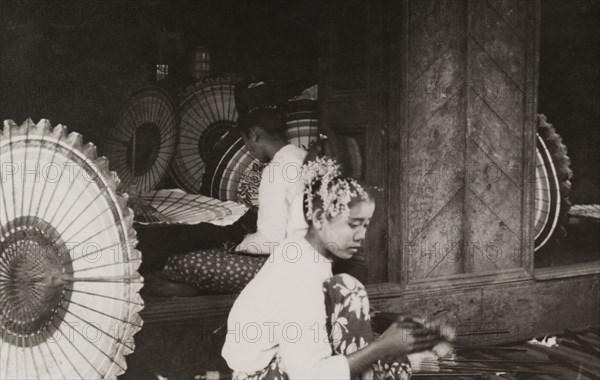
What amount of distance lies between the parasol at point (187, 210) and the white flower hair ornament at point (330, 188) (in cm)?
147

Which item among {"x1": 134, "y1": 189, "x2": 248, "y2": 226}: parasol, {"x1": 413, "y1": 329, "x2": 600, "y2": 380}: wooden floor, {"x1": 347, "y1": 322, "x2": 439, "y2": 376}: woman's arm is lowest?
{"x1": 413, "y1": 329, "x2": 600, "y2": 380}: wooden floor

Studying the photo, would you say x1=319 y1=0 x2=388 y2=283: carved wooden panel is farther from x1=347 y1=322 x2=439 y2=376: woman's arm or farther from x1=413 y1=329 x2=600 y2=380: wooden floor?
x1=347 y1=322 x2=439 y2=376: woman's arm

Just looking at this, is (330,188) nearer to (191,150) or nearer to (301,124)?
(301,124)

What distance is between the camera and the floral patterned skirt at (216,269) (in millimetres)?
4891

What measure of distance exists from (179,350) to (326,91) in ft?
7.15

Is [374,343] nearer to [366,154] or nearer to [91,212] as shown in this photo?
[91,212]

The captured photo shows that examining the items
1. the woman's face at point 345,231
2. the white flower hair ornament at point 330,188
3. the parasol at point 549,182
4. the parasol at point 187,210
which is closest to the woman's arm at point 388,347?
the woman's face at point 345,231

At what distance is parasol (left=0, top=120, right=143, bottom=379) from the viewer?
346 cm

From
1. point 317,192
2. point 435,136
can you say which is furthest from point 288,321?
point 435,136

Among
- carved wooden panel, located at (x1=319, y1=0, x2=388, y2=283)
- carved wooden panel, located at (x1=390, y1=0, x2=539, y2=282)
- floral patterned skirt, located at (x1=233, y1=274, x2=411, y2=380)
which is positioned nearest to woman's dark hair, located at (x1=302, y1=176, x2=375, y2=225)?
floral patterned skirt, located at (x1=233, y1=274, x2=411, y2=380)

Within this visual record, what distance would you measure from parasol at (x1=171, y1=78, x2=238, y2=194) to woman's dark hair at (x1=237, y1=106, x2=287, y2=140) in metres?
0.73

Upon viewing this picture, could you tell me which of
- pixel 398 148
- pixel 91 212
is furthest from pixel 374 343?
pixel 398 148

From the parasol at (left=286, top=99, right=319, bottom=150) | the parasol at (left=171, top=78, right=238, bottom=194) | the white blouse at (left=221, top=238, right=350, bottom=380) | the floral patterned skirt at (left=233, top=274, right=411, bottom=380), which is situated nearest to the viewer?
the white blouse at (left=221, top=238, right=350, bottom=380)

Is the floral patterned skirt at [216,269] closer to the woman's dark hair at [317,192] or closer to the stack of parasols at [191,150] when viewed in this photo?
the stack of parasols at [191,150]
